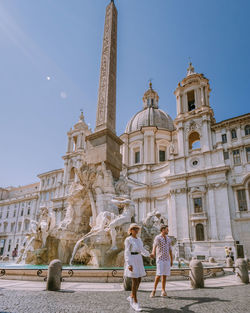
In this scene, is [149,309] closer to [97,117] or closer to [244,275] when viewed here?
[244,275]

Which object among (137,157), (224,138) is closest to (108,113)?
(224,138)

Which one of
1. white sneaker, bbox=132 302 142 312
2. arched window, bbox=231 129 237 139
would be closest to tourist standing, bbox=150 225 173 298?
white sneaker, bbox=132 302 142 312

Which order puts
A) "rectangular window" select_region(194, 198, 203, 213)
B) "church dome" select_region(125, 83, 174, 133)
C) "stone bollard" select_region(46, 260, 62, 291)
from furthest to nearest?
1. "church dome" select_region(125, 83, 174, 133)
2. "rectangular window" select_region(194, 198, 203, 213)
3. "stone bollard" select_region(46, 260, 62, 291)

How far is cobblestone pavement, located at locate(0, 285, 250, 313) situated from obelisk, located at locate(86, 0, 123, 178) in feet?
26.3

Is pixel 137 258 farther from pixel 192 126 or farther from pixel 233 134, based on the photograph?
pixel 192 126

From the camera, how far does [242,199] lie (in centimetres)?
2570

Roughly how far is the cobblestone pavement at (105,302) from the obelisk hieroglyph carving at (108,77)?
33.0 feet

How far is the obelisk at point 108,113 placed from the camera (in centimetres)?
1279

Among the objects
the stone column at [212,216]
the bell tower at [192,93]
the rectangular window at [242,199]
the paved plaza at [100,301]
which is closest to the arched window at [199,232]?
the stone column at [212,216]

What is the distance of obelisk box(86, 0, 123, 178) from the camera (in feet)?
42.0

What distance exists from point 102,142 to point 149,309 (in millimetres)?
9929

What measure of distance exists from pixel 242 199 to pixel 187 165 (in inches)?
306

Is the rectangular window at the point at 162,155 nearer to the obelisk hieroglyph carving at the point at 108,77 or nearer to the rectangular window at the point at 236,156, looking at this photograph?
the rectangular window at the point at 236,156

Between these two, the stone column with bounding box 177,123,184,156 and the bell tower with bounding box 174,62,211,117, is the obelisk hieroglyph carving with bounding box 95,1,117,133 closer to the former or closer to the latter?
the stone column with bounding box 177,123,184,156
